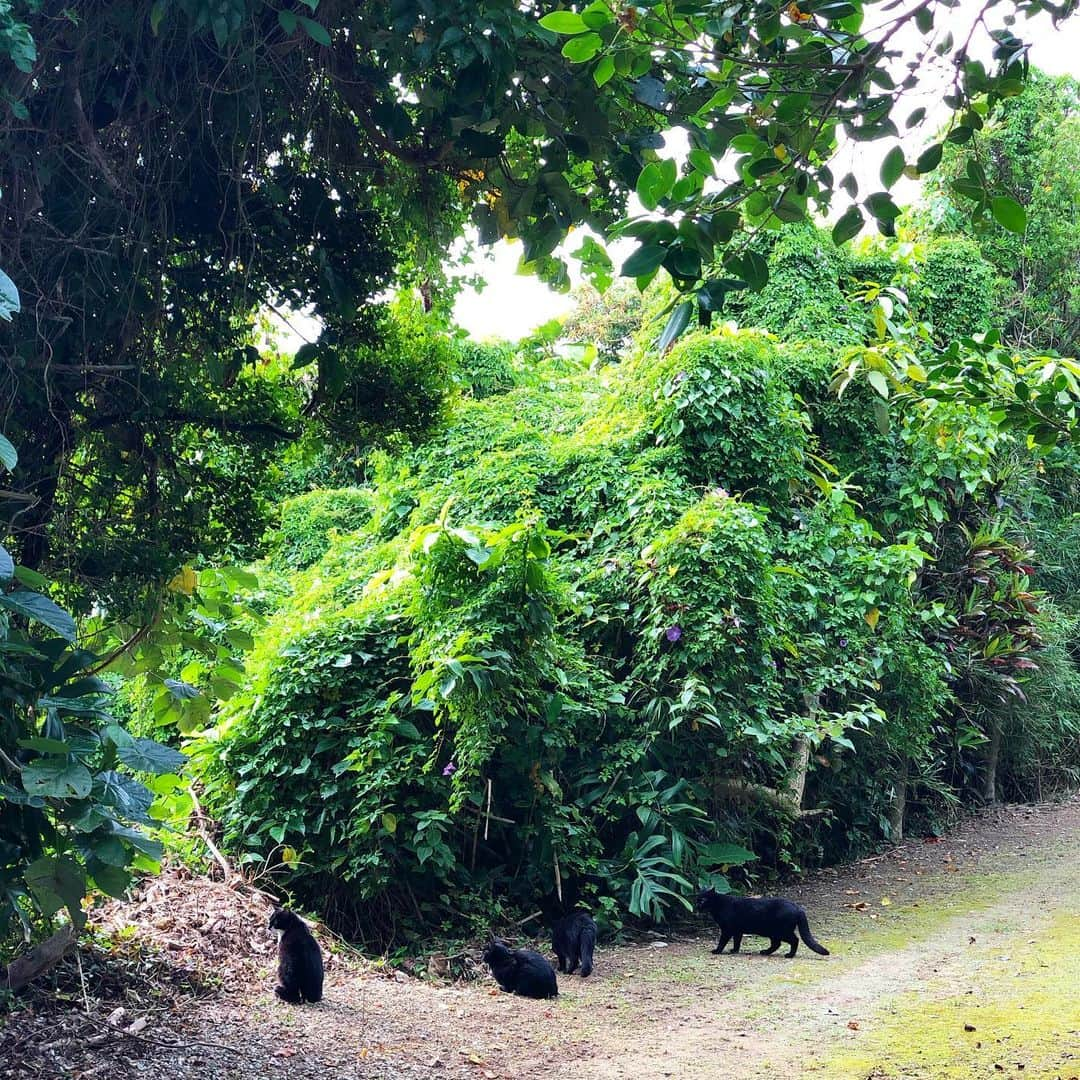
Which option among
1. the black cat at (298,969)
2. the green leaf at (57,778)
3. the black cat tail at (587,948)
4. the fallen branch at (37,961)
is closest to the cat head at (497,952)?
the black cat tail at (587,948)

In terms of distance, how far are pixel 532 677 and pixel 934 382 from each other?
10.0 ft


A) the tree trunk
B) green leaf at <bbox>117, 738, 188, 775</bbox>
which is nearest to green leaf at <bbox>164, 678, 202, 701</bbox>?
green leaf at <bbox>117, 738, 188, 775</bbox>

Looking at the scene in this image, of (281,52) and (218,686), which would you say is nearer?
(281,52)

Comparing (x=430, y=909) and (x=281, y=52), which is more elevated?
(x=281, y=52)

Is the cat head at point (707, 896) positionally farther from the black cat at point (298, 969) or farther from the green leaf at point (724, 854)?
the black cat at point (298, 969)

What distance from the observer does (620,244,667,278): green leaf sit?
2.07 meters

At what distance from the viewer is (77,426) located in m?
3.85

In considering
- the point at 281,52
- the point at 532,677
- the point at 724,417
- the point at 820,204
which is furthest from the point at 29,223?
the point at 724,417

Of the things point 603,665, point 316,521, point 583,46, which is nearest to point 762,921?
point 603,665

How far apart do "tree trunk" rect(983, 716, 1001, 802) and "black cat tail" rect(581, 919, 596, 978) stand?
6027mm

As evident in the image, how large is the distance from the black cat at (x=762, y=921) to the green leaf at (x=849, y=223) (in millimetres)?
4348

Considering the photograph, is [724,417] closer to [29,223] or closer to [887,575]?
[887,575]

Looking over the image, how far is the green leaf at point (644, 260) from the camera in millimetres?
2070

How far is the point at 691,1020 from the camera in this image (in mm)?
4652
